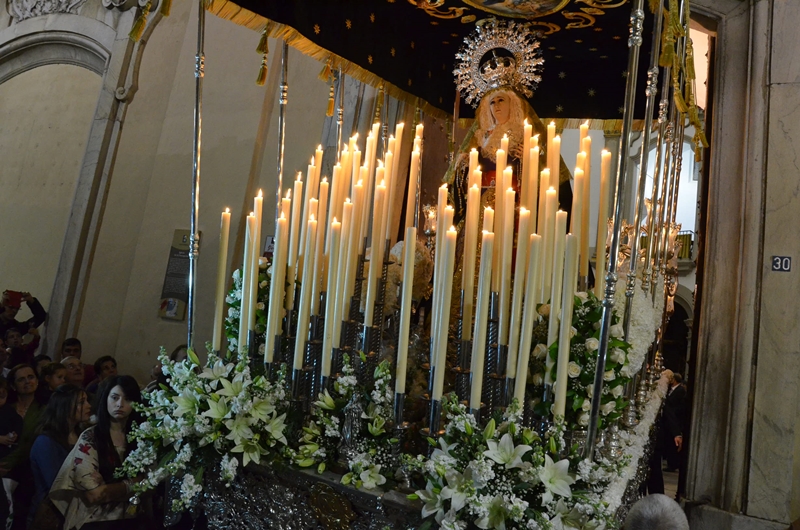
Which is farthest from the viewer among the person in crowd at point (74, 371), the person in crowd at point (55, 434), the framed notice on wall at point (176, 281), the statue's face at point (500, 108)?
the framed notice on wall at point (176, 281)

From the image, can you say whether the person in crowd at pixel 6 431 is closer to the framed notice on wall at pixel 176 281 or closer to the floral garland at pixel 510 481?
the floral garland at pixel 510 481

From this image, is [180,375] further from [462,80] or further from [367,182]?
[462,80]

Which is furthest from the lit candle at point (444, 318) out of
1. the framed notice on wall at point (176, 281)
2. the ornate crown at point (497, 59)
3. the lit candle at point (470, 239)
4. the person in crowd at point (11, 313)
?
the person in crowd at point (11, 313)

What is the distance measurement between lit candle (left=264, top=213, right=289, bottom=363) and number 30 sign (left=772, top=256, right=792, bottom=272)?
7.54ft

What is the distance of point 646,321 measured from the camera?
2.59 m

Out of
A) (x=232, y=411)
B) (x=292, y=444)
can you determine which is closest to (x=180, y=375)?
(x=232, y=411)

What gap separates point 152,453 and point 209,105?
164 inches

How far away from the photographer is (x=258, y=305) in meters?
2.76

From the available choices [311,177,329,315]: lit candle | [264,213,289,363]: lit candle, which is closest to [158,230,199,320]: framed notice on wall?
[311,177,329,315]: lit candle

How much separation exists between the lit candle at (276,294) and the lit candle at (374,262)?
0.98ft

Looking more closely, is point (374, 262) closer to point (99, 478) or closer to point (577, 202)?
point (577, 202)

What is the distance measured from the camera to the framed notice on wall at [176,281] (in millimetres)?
6016

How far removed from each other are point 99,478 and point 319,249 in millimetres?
1318

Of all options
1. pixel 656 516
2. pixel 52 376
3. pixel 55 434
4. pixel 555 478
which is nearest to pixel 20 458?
pixel 55 434
